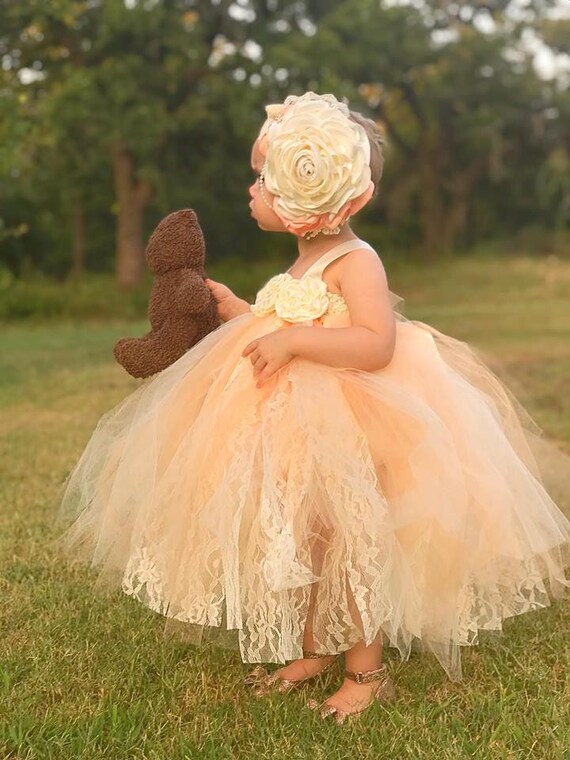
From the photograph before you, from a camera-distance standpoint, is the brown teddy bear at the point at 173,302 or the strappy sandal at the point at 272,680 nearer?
the strappy sandal at the point at 272,680

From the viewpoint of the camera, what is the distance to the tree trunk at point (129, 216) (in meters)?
16.4

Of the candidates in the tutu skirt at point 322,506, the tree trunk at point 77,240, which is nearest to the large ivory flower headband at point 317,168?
the tutu skirt at point 322,506

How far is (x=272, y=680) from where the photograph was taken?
2408mm

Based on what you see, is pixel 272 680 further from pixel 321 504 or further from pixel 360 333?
Result: pixel 360 333

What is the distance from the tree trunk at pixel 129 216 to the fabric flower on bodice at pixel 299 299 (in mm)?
14264

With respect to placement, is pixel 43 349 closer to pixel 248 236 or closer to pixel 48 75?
pixel 48 75

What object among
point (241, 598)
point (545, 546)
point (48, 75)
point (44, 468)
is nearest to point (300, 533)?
point (241, 598)

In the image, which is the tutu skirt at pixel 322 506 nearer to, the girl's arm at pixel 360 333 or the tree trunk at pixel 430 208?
the girl's arm at pixel 360 333

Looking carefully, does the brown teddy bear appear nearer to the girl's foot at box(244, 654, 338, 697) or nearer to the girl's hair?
the girl's hair

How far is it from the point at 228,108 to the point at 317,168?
46.8 feet

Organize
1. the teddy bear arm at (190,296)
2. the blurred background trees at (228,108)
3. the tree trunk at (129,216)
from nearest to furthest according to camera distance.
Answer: the teddy bear arm at (190,296), the blurred background trees at (228,108), the tree trunk at (129,216)

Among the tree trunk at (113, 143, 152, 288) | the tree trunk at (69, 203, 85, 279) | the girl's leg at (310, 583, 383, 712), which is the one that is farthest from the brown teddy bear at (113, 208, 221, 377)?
the tree trunk at (69, 203, 85, 279)

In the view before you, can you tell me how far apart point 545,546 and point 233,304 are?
1.01 metres

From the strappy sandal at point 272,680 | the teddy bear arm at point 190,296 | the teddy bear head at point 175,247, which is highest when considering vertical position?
the teddy bear head at point 175,247
